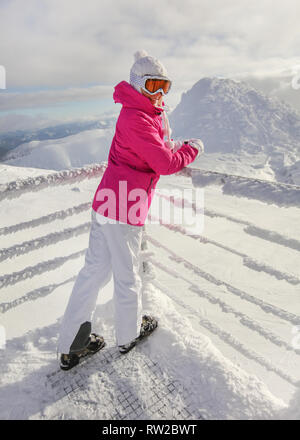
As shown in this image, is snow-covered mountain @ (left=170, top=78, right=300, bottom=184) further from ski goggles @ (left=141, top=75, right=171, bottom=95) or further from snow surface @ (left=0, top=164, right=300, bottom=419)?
ski goggles @ (left=141, top=75, right=171, bottom=95)

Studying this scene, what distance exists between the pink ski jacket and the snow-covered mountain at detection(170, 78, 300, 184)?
372 feet

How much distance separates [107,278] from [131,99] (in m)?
1.17

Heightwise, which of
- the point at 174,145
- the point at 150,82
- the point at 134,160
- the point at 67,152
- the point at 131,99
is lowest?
the point at 134,160

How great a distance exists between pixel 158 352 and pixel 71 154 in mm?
143138

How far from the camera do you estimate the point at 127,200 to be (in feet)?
5.23

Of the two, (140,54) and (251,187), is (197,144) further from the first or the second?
(140,54)

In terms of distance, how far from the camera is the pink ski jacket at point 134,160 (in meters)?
1.42

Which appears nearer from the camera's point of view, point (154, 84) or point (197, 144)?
point (154, 84)

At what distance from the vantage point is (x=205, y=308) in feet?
14.6

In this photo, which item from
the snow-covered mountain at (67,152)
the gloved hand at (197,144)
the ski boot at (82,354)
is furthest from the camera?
the snow-covered mountain at (67,152)

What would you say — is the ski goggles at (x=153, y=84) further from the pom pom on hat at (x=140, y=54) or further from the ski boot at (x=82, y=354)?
the ski boot at (x=82, y=354)

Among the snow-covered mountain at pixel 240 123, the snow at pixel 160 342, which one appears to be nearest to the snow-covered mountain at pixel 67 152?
the snow-covered mountain at pixel 240 123

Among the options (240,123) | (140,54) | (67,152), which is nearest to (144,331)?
(140,54)

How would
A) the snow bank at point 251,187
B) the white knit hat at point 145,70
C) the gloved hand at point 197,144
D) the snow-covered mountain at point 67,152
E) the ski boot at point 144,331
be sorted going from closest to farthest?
1. the snow bank at point 251,187
2. the white knit hat at point 145,70
3. the gloved hand at point 197,144
4. the ski boot at point 144,331
5. the snow-covered mountain at point 67,152
